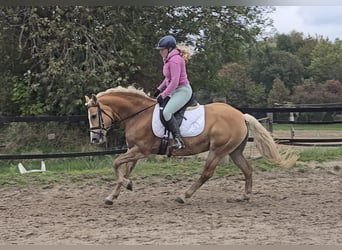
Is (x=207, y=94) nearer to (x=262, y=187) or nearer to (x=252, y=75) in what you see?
(x=262, y=187)

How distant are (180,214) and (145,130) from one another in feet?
3.56

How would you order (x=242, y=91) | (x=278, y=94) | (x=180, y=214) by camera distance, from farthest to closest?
(x=278, y=94) < (x=242, y=91) < (x=180, y=214)

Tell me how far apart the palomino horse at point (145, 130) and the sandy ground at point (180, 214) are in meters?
0.36

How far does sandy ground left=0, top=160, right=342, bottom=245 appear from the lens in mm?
4391

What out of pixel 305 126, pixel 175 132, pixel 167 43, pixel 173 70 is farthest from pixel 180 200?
pixel 305 126

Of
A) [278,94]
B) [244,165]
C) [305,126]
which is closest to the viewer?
[244,165]

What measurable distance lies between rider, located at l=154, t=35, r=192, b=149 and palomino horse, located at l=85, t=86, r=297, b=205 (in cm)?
24

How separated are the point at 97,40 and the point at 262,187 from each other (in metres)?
5.54

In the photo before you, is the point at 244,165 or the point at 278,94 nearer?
the point at 244,165

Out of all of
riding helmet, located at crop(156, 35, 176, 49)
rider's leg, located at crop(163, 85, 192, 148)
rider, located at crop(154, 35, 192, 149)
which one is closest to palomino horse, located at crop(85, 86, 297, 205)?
rider's leg, located at crop(163, 85, 192, 148)

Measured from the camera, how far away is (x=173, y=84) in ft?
18.5

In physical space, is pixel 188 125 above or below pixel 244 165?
above

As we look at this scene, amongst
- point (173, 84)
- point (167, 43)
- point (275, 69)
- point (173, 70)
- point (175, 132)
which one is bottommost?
point (175, 132)

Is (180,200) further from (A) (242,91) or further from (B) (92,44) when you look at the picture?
(A) (242,91)
